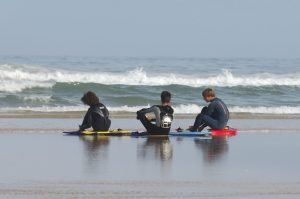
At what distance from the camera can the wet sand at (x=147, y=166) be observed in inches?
431

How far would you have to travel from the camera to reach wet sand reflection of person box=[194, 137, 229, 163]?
14.5 meters

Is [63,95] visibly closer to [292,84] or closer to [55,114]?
[55,114]

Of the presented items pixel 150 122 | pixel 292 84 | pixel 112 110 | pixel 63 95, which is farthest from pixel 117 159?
pixel 292 84

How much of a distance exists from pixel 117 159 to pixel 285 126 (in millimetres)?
9100

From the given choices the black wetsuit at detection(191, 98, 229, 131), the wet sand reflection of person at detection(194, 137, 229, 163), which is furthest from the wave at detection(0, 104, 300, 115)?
the wet sand reflection of person at detection(194, 137, 229, 163)

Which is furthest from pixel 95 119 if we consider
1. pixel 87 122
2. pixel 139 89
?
pixel 139 89

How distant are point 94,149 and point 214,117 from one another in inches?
148

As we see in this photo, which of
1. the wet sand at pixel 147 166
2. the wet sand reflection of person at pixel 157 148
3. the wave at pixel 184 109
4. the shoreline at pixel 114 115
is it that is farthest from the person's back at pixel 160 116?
the wave at pixel 184 109

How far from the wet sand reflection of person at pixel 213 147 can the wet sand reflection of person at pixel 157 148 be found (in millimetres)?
556

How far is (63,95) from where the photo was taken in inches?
1292

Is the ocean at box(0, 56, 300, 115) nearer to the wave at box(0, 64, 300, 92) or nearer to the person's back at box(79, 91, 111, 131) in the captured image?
the wave at box(0, 64, 300, 92)

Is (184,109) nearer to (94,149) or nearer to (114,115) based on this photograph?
(114,115)

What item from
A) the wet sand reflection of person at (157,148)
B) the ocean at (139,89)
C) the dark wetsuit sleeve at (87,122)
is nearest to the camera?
the wet sand reflection of person at (157,148)

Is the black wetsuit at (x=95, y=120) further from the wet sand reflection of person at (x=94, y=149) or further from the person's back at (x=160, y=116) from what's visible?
the person's back at (x=160, y=116)
